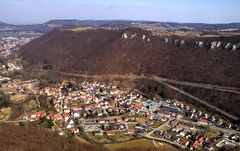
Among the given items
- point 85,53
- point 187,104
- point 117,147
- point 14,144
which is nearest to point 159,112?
point 187,104

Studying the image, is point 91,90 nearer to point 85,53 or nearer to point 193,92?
point 193,92

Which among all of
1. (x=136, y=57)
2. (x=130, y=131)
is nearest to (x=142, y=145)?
(x=130, y=131)

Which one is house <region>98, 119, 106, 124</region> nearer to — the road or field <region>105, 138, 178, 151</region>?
field <region>105, 138, 178, 151</region>

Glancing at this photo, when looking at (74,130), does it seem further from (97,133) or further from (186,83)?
(186,83)

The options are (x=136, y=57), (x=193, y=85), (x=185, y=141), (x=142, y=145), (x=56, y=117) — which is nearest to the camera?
(x=142, y=145)

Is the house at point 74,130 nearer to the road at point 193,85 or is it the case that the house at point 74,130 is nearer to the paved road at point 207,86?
the road at point 193,85

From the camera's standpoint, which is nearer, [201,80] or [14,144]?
[14,144]
